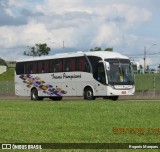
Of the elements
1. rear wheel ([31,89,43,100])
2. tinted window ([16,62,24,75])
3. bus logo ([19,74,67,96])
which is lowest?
rear wheel ([31,89,43,100])

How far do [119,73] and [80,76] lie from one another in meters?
2.96

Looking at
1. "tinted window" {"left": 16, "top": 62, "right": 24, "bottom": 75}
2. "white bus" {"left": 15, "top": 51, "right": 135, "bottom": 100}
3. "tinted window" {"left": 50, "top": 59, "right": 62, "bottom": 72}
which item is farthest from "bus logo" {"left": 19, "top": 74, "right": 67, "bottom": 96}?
"tinted window" {"left": 50, "top": 59, "right": 62, "bottom": 72}

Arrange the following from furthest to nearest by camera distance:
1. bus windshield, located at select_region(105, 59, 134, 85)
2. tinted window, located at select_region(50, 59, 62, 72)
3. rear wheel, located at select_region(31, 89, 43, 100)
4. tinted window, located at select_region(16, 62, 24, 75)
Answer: tinted window, located at select_region(16, 62, 24, 75) → rear wheel, located at select_region(31, 89, 43, 100) → tinted window, located at select_region(50, 59, 62, 72) → bus windshield, located at select_region(105, 59, 134, 85)

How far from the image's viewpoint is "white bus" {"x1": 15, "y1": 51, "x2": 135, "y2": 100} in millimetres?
35156

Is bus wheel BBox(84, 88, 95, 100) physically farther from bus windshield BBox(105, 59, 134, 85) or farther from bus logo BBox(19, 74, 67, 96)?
bus logo BBox(19, 74, 67, 96)

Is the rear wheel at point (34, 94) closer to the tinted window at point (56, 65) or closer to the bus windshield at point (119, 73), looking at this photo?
the tinted window at point (56, 65)

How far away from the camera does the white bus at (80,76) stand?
3516 cm

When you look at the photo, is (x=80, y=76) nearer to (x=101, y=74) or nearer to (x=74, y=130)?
(x=101, y=74)

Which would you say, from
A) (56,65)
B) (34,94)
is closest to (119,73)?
(56,65)

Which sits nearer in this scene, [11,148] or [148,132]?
[11,148]

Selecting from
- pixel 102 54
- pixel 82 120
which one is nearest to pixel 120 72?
pixel 102 54

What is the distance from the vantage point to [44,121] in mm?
14727

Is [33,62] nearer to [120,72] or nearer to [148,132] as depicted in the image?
[120,72]

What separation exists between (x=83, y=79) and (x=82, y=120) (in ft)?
→ 70.8
